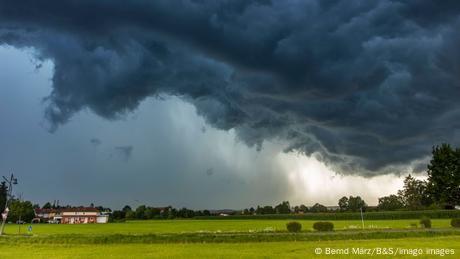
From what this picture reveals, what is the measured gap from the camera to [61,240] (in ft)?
176

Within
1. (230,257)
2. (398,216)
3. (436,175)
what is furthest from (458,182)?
(230,257)

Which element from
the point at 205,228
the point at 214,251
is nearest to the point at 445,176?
the point at 205,228

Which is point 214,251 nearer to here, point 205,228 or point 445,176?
point 205,228

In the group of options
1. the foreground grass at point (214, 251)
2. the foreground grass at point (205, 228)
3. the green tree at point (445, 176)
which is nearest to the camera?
the foreground grass at point (214, 251)

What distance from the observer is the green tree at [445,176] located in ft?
324

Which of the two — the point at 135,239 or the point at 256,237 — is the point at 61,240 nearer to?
the point at 135,239

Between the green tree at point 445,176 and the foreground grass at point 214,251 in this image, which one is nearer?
the foreground grass at point 214,251

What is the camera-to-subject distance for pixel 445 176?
99.4 metres

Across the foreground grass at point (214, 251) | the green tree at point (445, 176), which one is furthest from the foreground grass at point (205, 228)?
the foreground grass at point (214, 251)

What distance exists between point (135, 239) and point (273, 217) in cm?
13456

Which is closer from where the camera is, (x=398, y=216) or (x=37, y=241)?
(x=37, y=241)

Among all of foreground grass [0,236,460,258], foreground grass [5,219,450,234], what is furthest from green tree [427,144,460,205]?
foreground grass [0,236,460,258]

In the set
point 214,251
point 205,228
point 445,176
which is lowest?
point 205,228

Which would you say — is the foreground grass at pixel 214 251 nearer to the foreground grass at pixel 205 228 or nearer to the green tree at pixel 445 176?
the foreground grass at pixel 205 228
